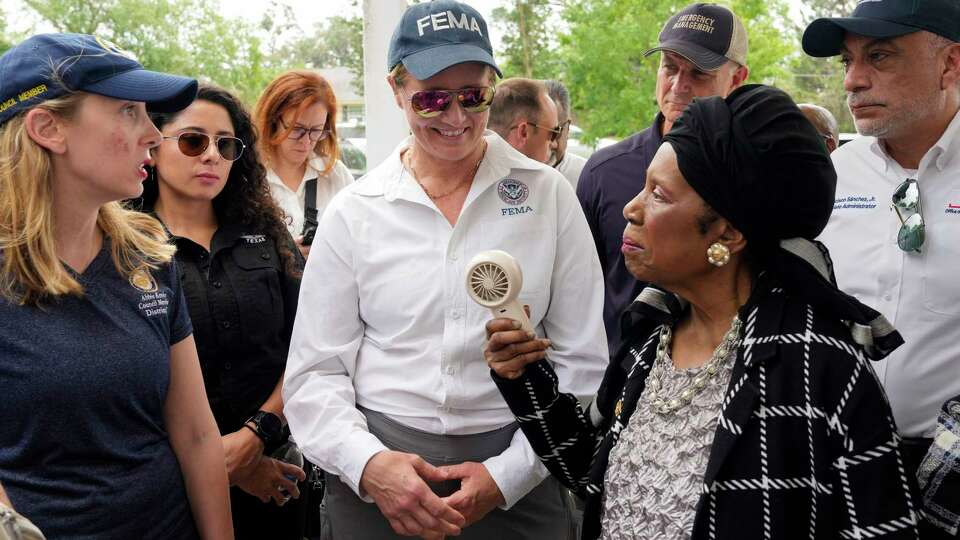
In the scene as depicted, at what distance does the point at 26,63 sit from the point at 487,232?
1.16 meters

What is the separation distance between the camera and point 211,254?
2.62 m

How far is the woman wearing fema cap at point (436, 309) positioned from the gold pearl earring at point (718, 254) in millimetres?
665

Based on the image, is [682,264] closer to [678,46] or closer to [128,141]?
[128,141]

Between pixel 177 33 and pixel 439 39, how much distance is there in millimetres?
4693

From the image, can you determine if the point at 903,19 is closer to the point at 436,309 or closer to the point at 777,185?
the point at 777,185

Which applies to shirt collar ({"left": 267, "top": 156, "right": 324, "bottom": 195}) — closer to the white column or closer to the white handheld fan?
the white column

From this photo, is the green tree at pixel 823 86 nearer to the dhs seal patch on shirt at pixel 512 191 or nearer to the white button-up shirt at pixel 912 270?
the white button-up shirt at pixel 912 270

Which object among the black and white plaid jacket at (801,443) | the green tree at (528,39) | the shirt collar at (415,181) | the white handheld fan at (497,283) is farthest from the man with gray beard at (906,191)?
the green tree at (528,39)

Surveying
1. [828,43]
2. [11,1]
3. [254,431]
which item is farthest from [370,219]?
[11,1]

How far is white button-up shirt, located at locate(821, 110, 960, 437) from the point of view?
2096mm

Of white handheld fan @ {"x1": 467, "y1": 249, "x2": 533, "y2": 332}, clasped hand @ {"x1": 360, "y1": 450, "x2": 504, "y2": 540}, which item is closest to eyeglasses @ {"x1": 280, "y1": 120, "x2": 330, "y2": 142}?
Result: clasped hand @ {"x1": 360, "y1": 450, "x2": 504, "y2": 540}

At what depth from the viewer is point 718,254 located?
1.60 meters

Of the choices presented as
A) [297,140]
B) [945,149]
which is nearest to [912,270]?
[945,149]

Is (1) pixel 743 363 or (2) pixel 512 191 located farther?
(2) pixel 512 191
